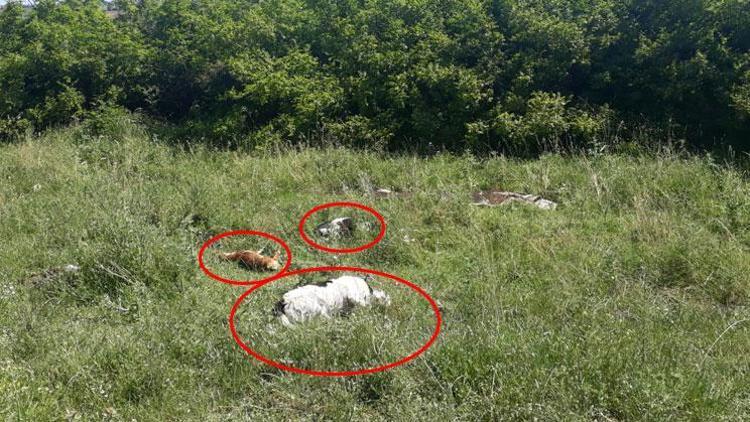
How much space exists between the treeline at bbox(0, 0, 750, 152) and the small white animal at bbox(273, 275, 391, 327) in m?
4.38

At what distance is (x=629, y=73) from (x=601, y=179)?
2.58 meters

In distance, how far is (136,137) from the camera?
906cm

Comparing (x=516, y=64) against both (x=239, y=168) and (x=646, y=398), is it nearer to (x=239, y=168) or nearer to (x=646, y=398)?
(x=239, y=168)

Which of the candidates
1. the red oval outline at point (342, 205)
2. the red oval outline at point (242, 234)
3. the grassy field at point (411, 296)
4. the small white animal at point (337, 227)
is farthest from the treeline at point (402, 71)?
the red oval outline at point (242, 234)

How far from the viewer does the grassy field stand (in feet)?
10.8

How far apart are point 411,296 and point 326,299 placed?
664mm

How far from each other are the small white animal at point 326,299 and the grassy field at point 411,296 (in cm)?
15

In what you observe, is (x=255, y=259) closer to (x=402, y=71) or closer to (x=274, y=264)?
(x=274, y=264)

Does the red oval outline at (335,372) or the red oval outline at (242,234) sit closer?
the red oval outline at (335,372)

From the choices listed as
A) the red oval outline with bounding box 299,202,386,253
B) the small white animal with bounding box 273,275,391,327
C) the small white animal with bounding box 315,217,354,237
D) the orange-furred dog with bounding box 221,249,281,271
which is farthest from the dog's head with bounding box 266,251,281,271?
the small white animal with bounding box 273,275,391,327

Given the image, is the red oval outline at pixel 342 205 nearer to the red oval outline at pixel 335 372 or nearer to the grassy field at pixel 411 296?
the grassy field at pixel 411 296

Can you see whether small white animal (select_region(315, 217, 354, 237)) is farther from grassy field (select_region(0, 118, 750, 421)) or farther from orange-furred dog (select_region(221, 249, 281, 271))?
orange-furred dog (select_region(221, 249, 281, 271))

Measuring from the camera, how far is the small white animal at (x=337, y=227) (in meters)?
5.80

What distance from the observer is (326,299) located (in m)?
4.31
